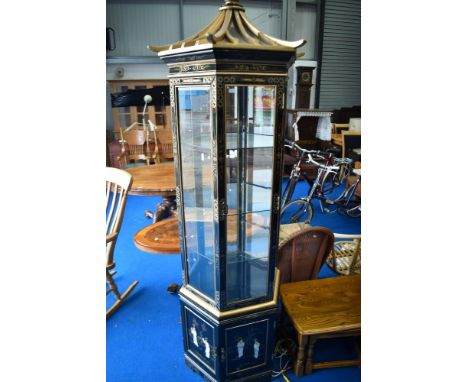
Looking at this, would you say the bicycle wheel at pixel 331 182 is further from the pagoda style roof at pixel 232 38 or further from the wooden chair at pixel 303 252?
the pagoda style roof at pixel 232 38

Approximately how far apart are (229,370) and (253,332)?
0.24m

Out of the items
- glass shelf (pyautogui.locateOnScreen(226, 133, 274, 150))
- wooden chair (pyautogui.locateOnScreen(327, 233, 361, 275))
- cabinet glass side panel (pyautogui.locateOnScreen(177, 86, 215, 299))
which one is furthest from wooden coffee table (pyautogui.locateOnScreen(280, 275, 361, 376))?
glass shelf (pyautogui.locateOnScreen(226, 133, 274, 150))

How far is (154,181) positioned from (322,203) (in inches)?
96.9

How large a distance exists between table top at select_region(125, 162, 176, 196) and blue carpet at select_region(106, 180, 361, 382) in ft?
2.28

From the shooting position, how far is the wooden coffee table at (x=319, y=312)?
5.56ft

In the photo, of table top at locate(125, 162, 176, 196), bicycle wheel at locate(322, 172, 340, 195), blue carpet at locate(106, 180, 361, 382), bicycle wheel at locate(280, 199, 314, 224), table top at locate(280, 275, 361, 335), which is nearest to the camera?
table top at locate(280, 275, 361, 335)

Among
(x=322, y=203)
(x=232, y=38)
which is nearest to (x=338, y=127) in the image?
(x=322, y=203)

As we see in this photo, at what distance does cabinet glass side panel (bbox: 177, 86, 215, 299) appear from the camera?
4.47ft

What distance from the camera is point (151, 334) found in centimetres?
212

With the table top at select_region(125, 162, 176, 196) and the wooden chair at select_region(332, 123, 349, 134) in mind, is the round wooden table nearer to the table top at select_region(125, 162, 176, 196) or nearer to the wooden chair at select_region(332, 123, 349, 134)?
the table top at select_region(125, 162, 176, 196)

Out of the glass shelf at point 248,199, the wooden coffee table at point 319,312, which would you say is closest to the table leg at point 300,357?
the wooden coffee table at point 319,312

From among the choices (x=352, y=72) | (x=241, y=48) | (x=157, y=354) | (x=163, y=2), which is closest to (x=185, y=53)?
(x=241, y=48)

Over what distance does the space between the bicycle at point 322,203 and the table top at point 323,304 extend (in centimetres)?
191

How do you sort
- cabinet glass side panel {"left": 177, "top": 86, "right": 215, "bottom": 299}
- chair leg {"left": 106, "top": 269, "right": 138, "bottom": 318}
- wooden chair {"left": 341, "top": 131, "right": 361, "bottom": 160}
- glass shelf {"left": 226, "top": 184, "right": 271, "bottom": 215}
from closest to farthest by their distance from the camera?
cabinet glass side panel {"left": 177, "top": 86, "right": 215, "bottom": 299}, glass shelf {"left": 226, "top": 184, "right": 271, "bottom": 215}, chair leg {"left": 106, "top": 269, "right": 138, "bottom": 318}, wooden chair {"left": 341, "top": 131, "right": 361, "bottom": 160}
